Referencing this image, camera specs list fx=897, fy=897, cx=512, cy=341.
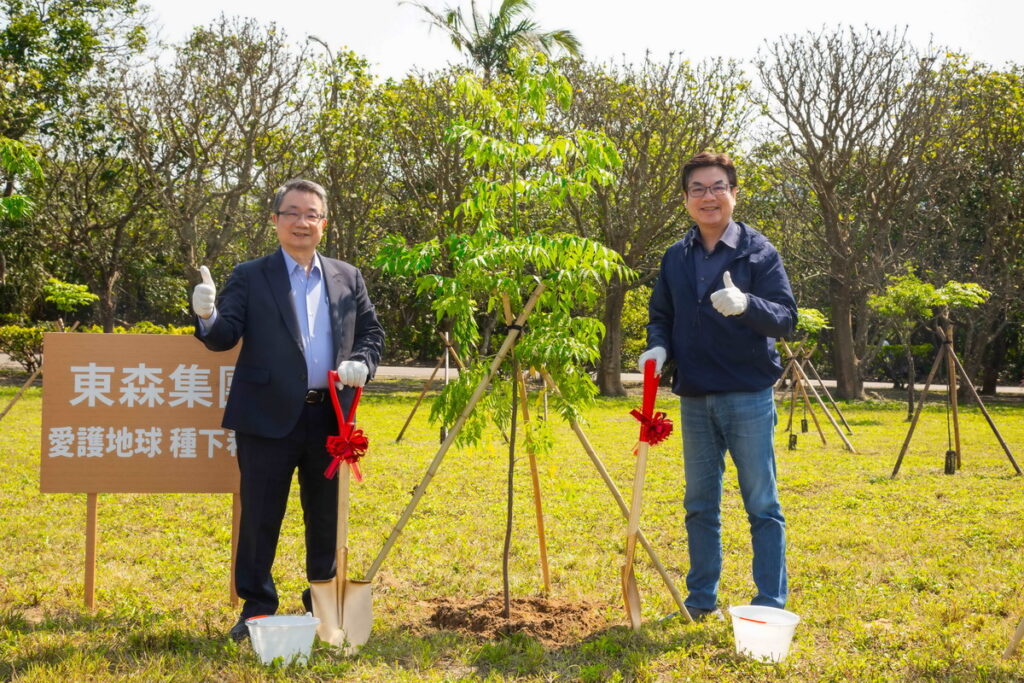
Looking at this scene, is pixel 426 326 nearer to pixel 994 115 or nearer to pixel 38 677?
pixel 994 115

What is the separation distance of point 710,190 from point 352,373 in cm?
189

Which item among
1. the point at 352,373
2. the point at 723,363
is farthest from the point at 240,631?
the point at 723,363

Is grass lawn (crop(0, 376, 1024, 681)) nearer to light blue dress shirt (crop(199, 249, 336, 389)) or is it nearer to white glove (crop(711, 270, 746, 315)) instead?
light blue dress shirt (crop(199, 249, 336, 389))

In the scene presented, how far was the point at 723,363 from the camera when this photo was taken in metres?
4.22

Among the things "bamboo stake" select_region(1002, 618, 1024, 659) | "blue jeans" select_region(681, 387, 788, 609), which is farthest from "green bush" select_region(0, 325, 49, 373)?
"bamboo stake" select_region(1002, 618, 1024, 659)

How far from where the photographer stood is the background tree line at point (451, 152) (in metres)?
20.2

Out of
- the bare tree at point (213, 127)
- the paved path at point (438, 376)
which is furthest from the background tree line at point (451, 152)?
the paved path at point (438, 376)

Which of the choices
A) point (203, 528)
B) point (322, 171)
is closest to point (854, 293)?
point (322, 171)

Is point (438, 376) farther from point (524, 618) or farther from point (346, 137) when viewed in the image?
point (524, 618)

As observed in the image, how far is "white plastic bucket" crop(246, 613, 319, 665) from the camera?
3797 millimetres

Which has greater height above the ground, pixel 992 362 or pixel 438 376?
pixel 992 362

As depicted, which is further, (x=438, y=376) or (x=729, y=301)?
(x=438, y=376)

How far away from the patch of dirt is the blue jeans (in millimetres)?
589

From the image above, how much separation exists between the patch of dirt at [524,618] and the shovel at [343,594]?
549 mm
